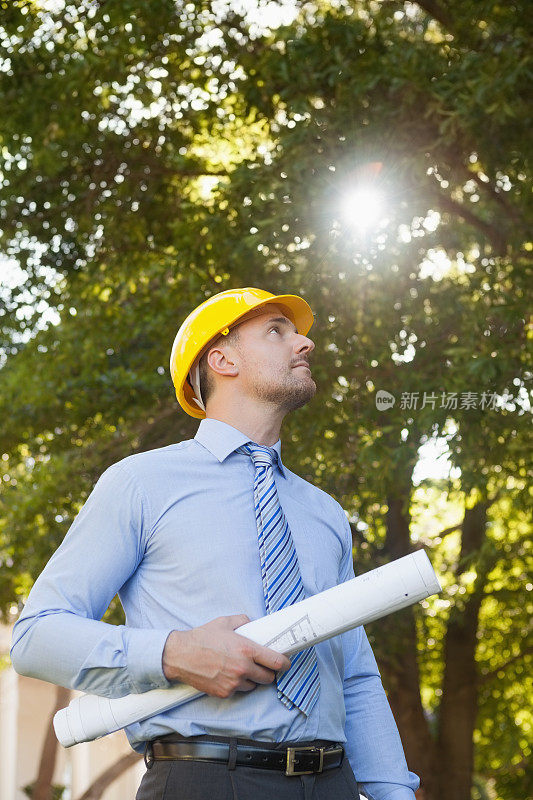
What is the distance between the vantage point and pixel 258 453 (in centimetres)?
289

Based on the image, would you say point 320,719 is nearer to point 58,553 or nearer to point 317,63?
point 58,553

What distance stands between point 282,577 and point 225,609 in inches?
6.8

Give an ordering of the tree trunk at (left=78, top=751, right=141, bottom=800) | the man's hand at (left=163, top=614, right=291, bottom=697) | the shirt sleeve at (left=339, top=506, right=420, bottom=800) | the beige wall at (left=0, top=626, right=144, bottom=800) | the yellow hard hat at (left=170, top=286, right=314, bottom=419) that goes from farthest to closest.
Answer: the beige wall at (left=0, top=626, right=144, bottom=800)
the tree trunk at (left=78, top=751, right=141, bottom=800)
the yellow hard hat at (left=170, top=286, right=314, bottom=419)
the shirt sleeve at (left=339, top=506, right=420, bottom=800)
the man's hand at (left=163, top=614, right=291, bottom=697)

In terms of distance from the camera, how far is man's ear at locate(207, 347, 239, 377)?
3094mm

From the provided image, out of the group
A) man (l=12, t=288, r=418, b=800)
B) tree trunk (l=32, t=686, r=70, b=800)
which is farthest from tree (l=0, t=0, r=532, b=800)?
tree trunk (l=32, t=686, r=70, b=800)

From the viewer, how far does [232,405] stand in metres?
3.04

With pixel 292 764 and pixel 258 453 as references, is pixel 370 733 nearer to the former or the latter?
pixel 292 764

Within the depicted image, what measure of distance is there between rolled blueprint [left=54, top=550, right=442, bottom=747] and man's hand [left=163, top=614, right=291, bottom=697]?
0.06 meters

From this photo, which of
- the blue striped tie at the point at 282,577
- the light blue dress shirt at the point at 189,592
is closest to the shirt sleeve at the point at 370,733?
the light blue dress shirt at the point at 189,592

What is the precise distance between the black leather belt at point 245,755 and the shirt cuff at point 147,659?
181 millimetres

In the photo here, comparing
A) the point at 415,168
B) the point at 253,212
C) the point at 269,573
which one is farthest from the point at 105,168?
the point at 269,573

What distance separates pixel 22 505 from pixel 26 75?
405 cm

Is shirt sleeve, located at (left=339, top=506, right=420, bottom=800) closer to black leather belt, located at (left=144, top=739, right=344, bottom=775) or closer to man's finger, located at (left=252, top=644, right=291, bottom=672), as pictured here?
black leather belt, located at (left=144, top=739, right=344, bottom=775)

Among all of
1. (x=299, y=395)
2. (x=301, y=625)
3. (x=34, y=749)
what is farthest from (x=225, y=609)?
(x=34, y=749)
